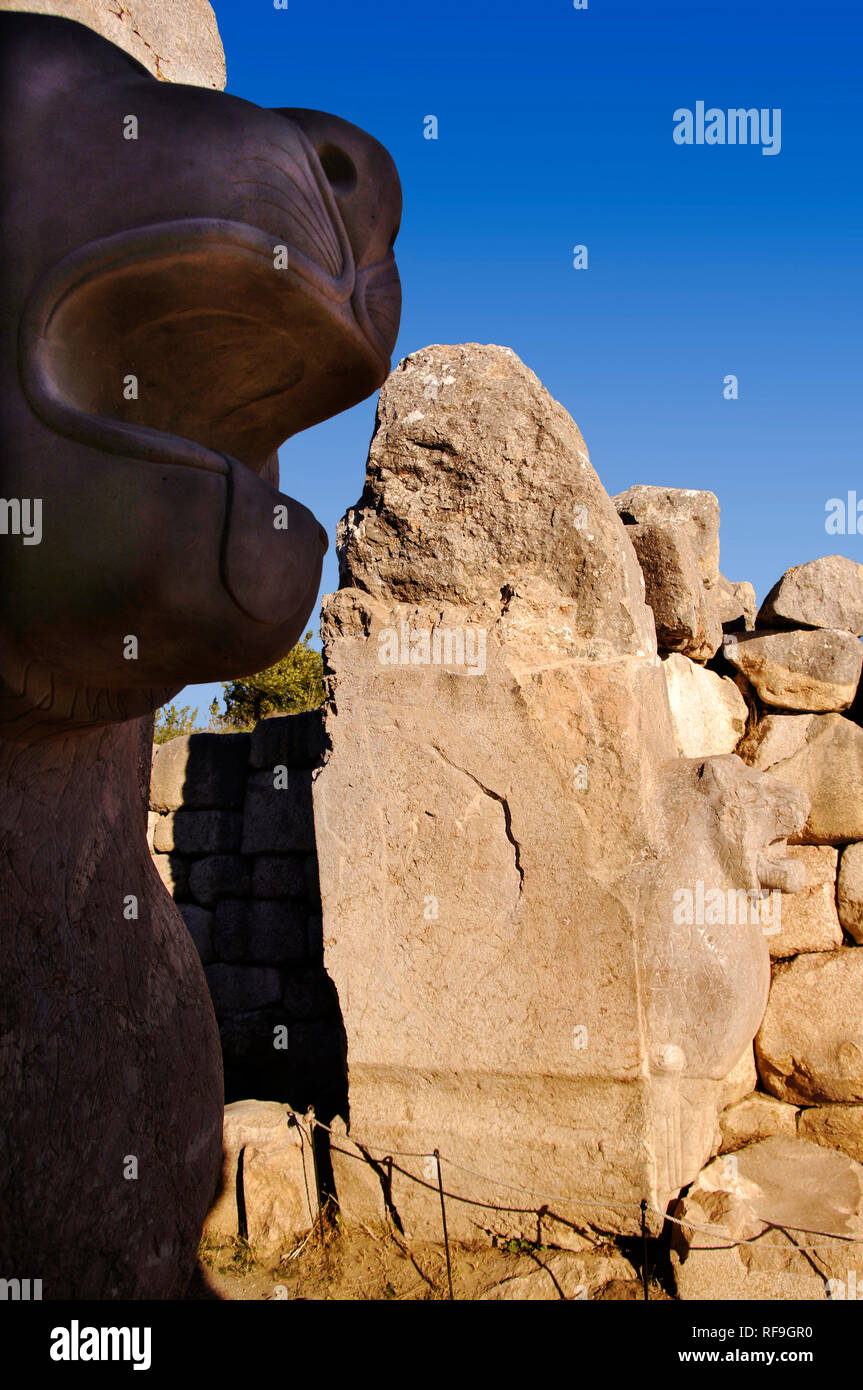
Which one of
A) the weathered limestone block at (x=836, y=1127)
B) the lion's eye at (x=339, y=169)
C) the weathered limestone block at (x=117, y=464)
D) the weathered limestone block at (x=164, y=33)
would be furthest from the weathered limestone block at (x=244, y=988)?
the lion's eye at (x=339, y=169)

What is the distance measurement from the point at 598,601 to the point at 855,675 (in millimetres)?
1974

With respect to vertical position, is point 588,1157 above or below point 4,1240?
below

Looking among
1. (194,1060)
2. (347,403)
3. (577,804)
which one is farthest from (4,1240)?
(577,804)

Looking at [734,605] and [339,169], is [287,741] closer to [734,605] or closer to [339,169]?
[734,605]

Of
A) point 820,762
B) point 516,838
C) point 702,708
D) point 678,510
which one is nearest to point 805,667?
point 820,762

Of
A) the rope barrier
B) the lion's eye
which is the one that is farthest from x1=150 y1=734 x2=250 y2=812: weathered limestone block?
the lion's eye

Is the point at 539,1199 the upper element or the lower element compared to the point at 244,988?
lower

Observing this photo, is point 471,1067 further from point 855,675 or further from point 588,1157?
point 855,675

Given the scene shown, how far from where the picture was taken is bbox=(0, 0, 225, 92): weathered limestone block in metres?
1.17

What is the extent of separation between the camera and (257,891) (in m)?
5.32

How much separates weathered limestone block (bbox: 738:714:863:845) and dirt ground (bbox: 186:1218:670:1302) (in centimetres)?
210

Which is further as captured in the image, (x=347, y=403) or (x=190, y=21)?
(x=190, y=21)

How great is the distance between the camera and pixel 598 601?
11.2 feet

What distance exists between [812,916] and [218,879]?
287cm
